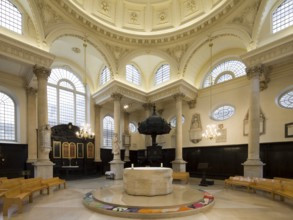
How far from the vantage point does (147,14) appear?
16.1 meters

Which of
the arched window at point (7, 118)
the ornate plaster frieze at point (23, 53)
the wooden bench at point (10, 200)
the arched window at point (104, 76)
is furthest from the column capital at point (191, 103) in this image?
the wooden bench at point (10, 200)

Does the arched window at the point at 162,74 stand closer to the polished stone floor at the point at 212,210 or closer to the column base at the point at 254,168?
the column base at the point at 254,168

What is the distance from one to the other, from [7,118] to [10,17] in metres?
6.58

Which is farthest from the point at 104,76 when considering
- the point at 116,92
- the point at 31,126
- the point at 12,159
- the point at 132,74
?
the point at 12,159

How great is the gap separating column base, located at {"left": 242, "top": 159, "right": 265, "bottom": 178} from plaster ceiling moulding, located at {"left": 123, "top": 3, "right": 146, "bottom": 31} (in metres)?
12.5

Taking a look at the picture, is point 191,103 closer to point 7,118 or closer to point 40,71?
point 40,71

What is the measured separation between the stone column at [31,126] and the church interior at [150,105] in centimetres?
6

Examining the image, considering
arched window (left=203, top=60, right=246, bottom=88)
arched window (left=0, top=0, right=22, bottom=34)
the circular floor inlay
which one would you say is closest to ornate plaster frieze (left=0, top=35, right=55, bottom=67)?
arched window (left=0, top=0, right=22, bottom=34)

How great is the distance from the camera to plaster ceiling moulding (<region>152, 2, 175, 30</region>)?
628 inches

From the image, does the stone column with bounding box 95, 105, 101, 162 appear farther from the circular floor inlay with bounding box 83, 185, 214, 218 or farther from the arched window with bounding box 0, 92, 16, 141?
the circular floor inlay with bounding box 83, 185, 214, 218

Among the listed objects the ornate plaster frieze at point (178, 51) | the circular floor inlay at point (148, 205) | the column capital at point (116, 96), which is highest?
the ornate plaster frieze at point (178, 51)

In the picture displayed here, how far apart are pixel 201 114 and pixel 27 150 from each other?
13435 mm

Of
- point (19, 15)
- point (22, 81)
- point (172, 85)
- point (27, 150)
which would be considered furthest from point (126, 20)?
point (27, 150)

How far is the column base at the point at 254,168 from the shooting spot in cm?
1066
